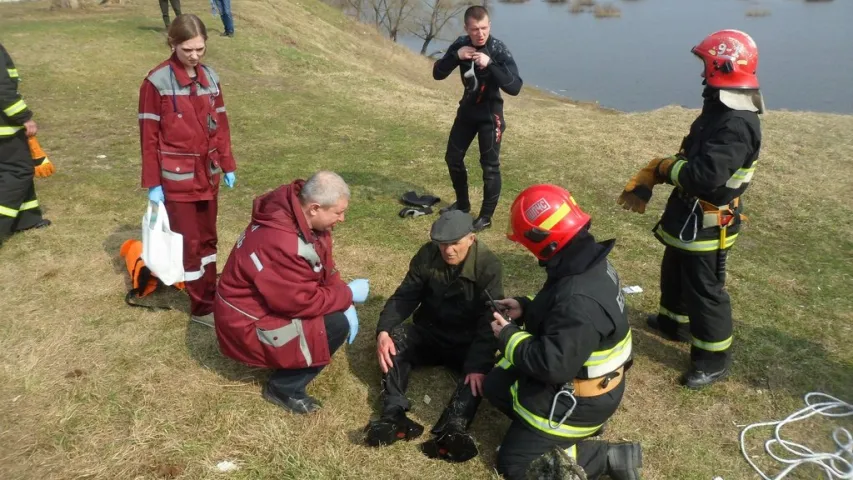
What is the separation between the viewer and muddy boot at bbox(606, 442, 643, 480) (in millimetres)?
3275

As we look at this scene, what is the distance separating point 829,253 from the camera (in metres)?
6.18

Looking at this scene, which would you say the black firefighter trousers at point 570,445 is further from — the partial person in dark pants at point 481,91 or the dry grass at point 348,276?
the partial person in dark pants at point 481,91

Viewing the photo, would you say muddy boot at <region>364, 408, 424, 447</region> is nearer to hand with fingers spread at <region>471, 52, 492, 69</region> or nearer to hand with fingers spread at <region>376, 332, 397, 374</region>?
hand with fingers spread at <region>376, 332, 397, 374</region>

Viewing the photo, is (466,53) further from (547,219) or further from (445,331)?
(547,219)

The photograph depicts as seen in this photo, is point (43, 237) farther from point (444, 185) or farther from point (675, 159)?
point (675, 159)

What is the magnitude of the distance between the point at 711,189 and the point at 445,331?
6.64 feet

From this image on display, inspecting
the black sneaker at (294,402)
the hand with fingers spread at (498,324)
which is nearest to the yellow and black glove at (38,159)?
the black sneaker at (294,402)

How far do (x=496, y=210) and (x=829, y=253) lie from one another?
11.9 ft

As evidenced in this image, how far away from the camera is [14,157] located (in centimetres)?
571

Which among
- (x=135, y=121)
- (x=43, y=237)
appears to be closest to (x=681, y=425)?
(x=43, y=237)

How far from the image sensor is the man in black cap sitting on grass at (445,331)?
11.8ft

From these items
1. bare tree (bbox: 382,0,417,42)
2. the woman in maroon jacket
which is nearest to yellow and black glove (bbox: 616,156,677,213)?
the woman in maroon jacket

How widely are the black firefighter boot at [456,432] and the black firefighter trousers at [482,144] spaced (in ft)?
10.1

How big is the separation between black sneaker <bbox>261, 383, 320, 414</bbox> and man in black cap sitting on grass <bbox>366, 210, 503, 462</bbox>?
1.58 feet
